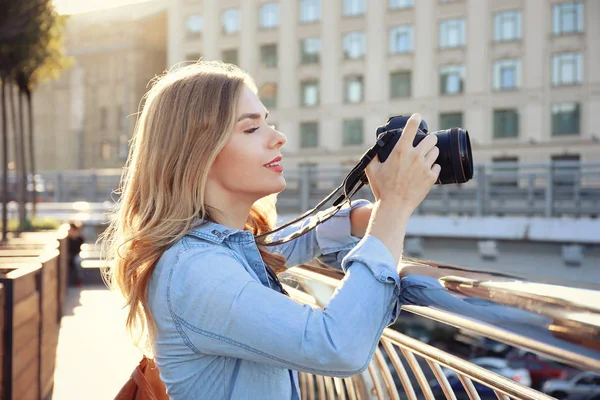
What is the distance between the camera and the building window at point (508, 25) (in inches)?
1240

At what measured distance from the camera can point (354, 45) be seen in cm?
3509

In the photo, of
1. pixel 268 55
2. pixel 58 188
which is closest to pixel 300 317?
pixel 58 188

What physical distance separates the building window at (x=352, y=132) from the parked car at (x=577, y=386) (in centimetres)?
1485

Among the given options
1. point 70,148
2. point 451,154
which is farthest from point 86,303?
point 70,148

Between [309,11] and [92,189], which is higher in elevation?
[309,11]

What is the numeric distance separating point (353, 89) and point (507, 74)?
7.36 metres

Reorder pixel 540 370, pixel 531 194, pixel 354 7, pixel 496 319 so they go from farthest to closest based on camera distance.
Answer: pixel 354 7 < pixel 540 370 < pixel 531 194 < pixel 496 319

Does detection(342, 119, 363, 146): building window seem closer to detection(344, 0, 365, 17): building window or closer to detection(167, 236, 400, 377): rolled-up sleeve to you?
detection(344, 0, 365, 17): building window

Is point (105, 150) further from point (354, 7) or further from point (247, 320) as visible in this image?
point (247, 320)

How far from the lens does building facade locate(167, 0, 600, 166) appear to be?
30766 millimetres

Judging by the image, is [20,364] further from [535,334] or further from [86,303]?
[86,303]

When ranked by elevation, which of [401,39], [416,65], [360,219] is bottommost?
[360,219]

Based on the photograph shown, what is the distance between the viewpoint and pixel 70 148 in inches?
1784

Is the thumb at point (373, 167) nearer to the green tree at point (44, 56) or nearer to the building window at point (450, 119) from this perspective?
the green tree at point (44, 56)
